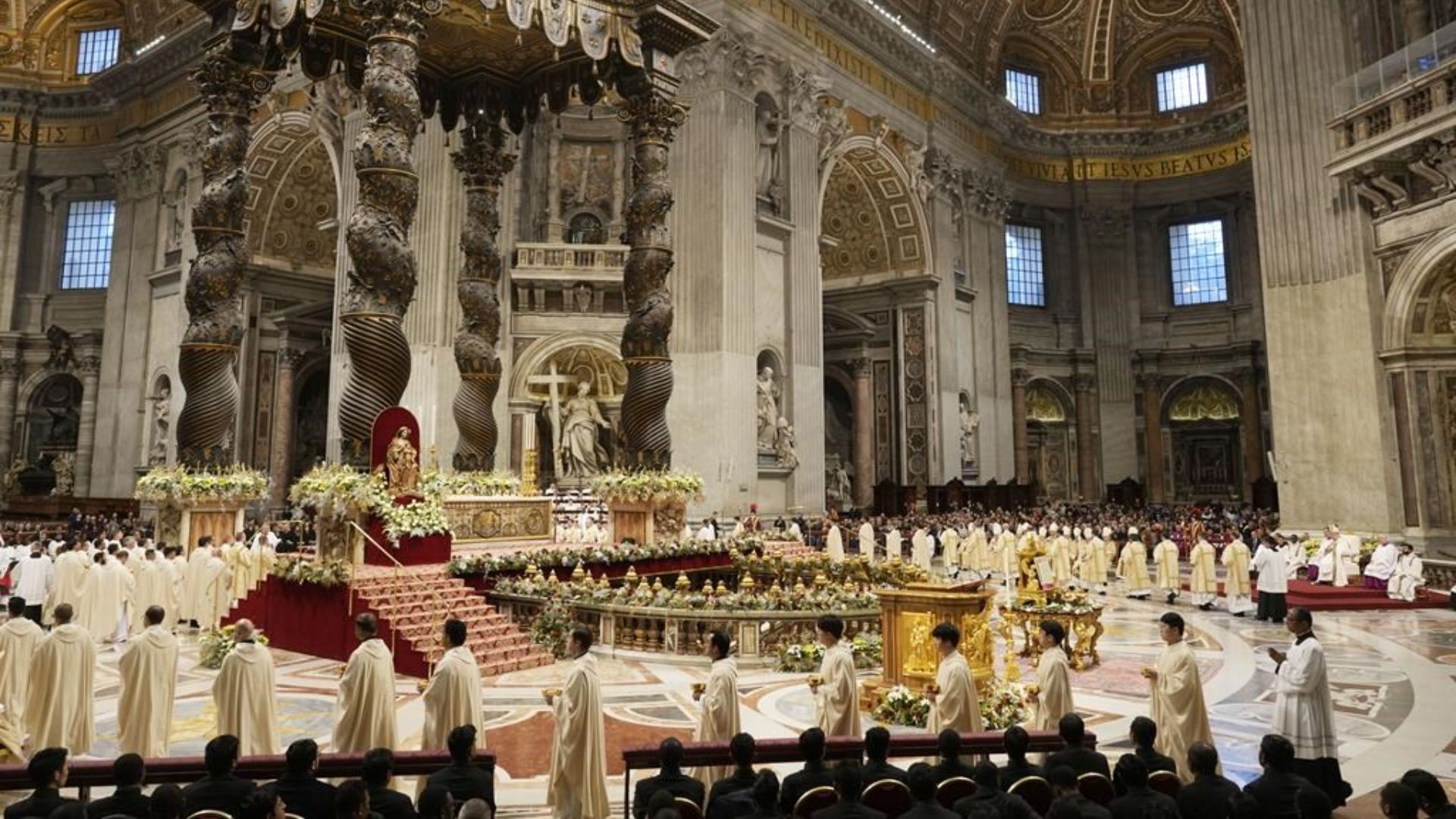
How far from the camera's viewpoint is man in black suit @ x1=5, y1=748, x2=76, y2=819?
3143 mm

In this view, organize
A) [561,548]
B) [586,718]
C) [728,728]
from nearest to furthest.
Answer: [586,718] → [728,728] → [561,548]

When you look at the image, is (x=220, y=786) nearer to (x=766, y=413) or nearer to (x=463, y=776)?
(x=463, y=776)

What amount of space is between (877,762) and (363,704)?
3039 millimetres

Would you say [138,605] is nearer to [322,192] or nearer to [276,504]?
[276,504]

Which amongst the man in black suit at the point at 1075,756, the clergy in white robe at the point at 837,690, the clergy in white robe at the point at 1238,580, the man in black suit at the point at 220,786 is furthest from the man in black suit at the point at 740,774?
the clergy in white robe at the point at 1238,580

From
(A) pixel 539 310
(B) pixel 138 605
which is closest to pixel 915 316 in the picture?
(A) pixel 539 310

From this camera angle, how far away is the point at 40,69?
30.4 meters

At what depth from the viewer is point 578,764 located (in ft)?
15.5

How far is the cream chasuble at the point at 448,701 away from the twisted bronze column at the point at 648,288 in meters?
7.90

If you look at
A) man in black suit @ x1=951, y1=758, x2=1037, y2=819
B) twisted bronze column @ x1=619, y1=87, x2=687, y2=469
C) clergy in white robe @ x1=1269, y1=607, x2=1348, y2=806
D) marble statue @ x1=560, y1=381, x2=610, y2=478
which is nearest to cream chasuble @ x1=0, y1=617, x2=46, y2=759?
man in black suit @ x1=951, y1=758, x2=1037, y2=819

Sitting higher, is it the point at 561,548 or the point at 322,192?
the point at 322,192

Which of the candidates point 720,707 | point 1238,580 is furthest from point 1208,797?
point 1238,580

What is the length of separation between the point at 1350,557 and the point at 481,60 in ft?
50.4

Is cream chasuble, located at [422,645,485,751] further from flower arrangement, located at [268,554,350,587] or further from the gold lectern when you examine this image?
flower arrangement, located at [268,554,350,587]
